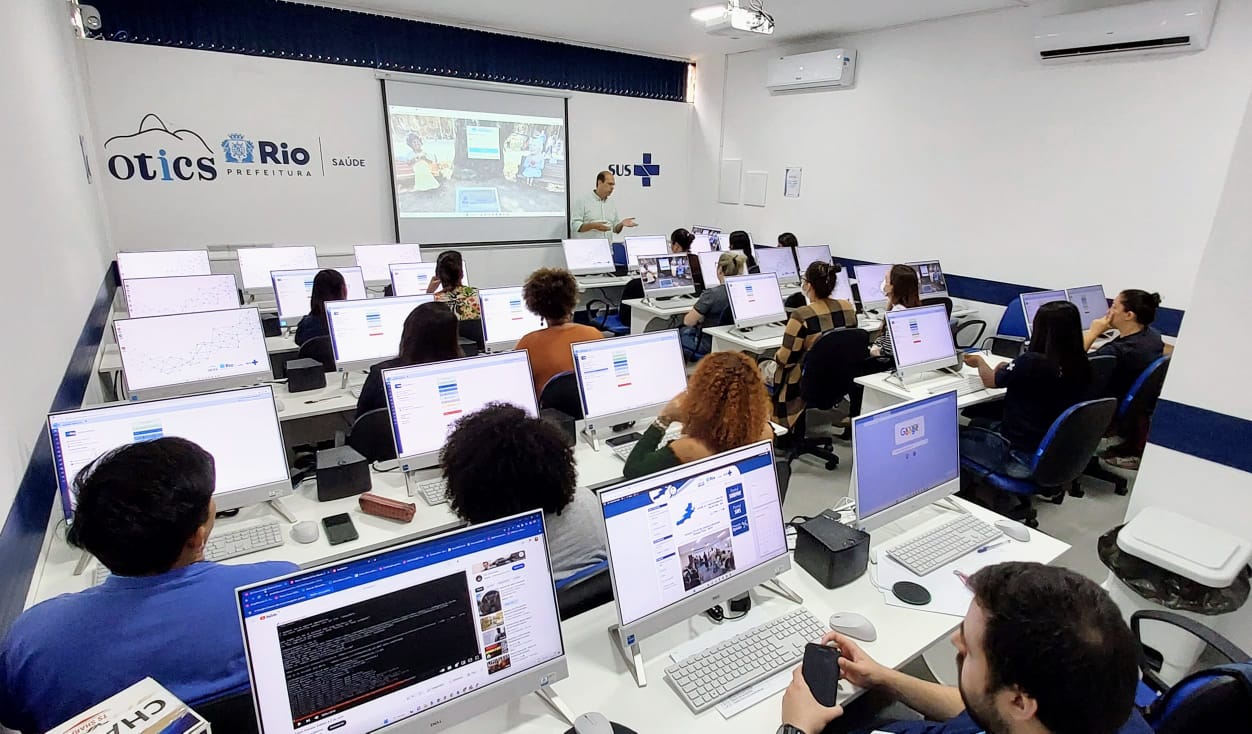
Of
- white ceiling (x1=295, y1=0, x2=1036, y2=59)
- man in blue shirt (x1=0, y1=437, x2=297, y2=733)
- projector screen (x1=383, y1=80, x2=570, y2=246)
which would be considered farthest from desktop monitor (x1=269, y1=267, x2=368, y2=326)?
man in blue shirt (x1=0, y1=437, x2=297, y2=733)

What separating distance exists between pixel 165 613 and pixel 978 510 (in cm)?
243

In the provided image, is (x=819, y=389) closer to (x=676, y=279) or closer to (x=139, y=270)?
(x=676, y=279)

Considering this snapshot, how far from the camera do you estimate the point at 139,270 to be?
4590 millimetres

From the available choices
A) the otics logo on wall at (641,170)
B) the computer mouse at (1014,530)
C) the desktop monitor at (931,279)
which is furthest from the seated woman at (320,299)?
the otics logo on wall at (641,170)

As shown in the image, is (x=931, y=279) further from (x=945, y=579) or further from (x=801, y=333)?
(x=945, y=579)

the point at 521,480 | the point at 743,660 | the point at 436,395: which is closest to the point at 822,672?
the point at 743,660

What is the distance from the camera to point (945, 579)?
1.84 m

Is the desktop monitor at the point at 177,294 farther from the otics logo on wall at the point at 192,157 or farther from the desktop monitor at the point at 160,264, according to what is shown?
the otics logo on wall at the point at 192,157

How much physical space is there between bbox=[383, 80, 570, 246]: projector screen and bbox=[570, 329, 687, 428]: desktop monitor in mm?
4948

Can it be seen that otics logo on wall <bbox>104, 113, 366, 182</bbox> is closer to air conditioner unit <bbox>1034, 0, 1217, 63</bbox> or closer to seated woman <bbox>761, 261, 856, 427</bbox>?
seated woman <bbox>761, 261, 856, 427</bbox>

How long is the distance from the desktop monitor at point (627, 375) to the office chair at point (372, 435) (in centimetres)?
82

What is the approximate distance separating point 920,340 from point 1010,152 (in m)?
3.01

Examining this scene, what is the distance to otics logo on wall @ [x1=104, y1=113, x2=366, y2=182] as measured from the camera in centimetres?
544

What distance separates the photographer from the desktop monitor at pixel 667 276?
5.61 metres
